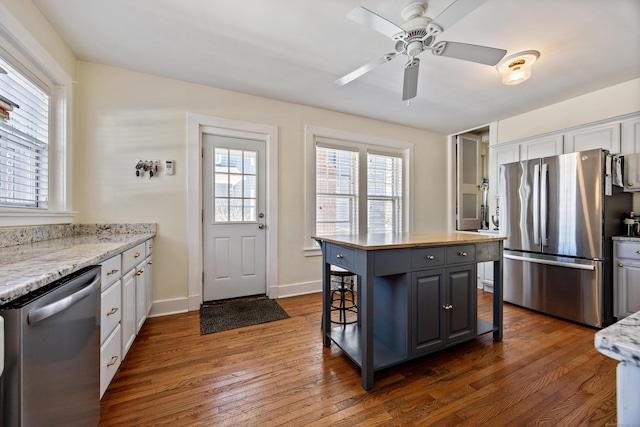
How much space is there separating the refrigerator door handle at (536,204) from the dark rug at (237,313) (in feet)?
9.60

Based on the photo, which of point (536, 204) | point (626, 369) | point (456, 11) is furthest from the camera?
point (536, 204)

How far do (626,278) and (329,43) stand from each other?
3.55 m

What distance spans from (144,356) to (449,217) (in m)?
4.77

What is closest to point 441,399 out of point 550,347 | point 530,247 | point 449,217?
point 550,347

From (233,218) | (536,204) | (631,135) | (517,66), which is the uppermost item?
(517,66)

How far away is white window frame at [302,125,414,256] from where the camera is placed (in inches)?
144

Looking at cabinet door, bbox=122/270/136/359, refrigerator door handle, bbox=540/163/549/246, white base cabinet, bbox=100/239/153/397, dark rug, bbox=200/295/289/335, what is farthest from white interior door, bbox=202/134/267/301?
refrigerator door handle, bbox=540/163/549/246

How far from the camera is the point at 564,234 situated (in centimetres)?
278

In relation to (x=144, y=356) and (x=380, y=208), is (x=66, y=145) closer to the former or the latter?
(x=144, y=356)

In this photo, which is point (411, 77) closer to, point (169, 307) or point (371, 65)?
point (371, 65)

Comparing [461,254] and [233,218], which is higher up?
[233,218]

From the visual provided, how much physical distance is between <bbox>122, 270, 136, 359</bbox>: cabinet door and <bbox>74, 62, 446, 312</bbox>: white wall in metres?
0.89

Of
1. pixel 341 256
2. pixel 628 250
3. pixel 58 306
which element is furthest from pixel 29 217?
pixel 628 250

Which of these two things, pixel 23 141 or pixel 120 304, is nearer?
pixel 120 304
